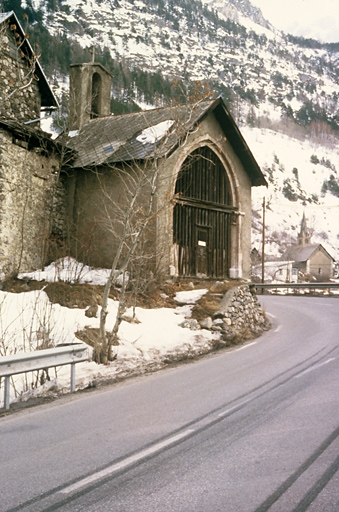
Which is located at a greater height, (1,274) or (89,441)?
(1,274)

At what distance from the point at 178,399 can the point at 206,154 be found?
15.3 metres

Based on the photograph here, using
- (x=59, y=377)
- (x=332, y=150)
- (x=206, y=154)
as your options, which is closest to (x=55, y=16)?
(x=332, y=150)

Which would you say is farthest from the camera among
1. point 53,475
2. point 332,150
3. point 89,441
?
point 332,150

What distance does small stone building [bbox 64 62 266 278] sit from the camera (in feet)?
59.9

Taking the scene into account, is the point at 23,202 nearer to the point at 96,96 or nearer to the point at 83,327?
the point at 83,327

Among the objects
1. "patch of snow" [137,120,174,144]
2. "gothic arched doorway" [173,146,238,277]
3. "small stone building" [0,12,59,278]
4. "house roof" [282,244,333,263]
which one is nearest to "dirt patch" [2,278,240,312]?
"small stone building" [0,12,59,278]

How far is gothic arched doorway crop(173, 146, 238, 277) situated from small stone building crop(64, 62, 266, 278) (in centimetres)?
4

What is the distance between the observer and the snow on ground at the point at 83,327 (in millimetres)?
8445

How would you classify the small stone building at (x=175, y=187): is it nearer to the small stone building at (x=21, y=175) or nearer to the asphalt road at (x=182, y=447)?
the small stone building at (x=21, y=175)

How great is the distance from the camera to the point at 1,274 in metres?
15.8

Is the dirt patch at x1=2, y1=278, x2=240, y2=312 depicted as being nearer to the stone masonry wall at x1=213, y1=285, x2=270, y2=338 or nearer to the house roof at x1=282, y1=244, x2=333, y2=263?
the stone masonry wall at x1=213, y1=285, x2=270, y2=338

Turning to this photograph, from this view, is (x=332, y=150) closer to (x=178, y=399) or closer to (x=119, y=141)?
(x=119, y=141)

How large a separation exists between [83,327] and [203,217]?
1055 cm

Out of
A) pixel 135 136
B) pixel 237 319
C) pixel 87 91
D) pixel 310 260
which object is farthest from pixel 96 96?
pixel 310 260
